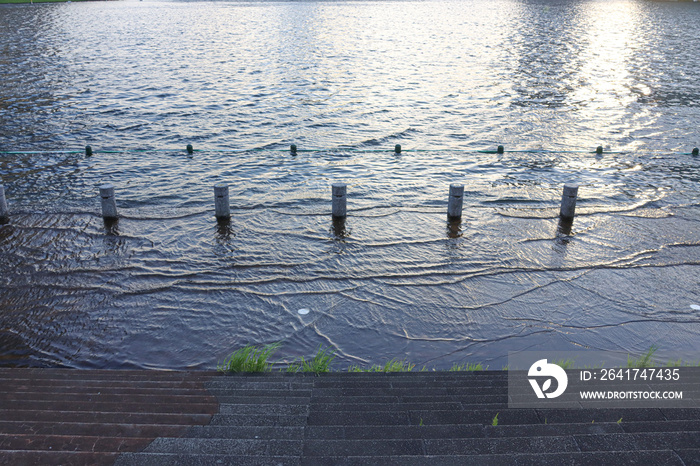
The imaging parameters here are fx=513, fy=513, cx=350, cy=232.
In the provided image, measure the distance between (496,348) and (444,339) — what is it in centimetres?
82

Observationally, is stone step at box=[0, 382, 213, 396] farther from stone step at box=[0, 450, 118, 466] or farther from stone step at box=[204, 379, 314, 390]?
stone step at box=[0, 450, 118, 466]

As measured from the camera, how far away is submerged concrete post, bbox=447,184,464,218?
12.3 metres

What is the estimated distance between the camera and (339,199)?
12.5 m

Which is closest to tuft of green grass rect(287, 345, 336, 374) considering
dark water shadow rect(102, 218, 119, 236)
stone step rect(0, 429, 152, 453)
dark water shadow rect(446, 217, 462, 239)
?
stone step rect(0, 429, 152, 453)

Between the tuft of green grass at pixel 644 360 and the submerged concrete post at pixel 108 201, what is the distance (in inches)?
435

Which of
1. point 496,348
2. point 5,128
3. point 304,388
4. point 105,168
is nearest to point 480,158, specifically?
point 496,348

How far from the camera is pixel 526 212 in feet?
44.3

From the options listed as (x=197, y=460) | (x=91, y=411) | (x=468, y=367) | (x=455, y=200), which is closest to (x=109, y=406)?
(x=91, y=411)

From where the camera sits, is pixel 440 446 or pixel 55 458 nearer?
pixel 55 458

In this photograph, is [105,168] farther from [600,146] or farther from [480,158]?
[600,146]

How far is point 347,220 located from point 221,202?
123 inches

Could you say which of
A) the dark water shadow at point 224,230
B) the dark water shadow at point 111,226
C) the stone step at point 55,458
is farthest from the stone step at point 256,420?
the dark water shadow at point 111,226

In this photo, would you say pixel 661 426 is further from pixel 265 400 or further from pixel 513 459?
pixel 265 400

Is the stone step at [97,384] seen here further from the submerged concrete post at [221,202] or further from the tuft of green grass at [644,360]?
the submerged concrete post at [221,202]
